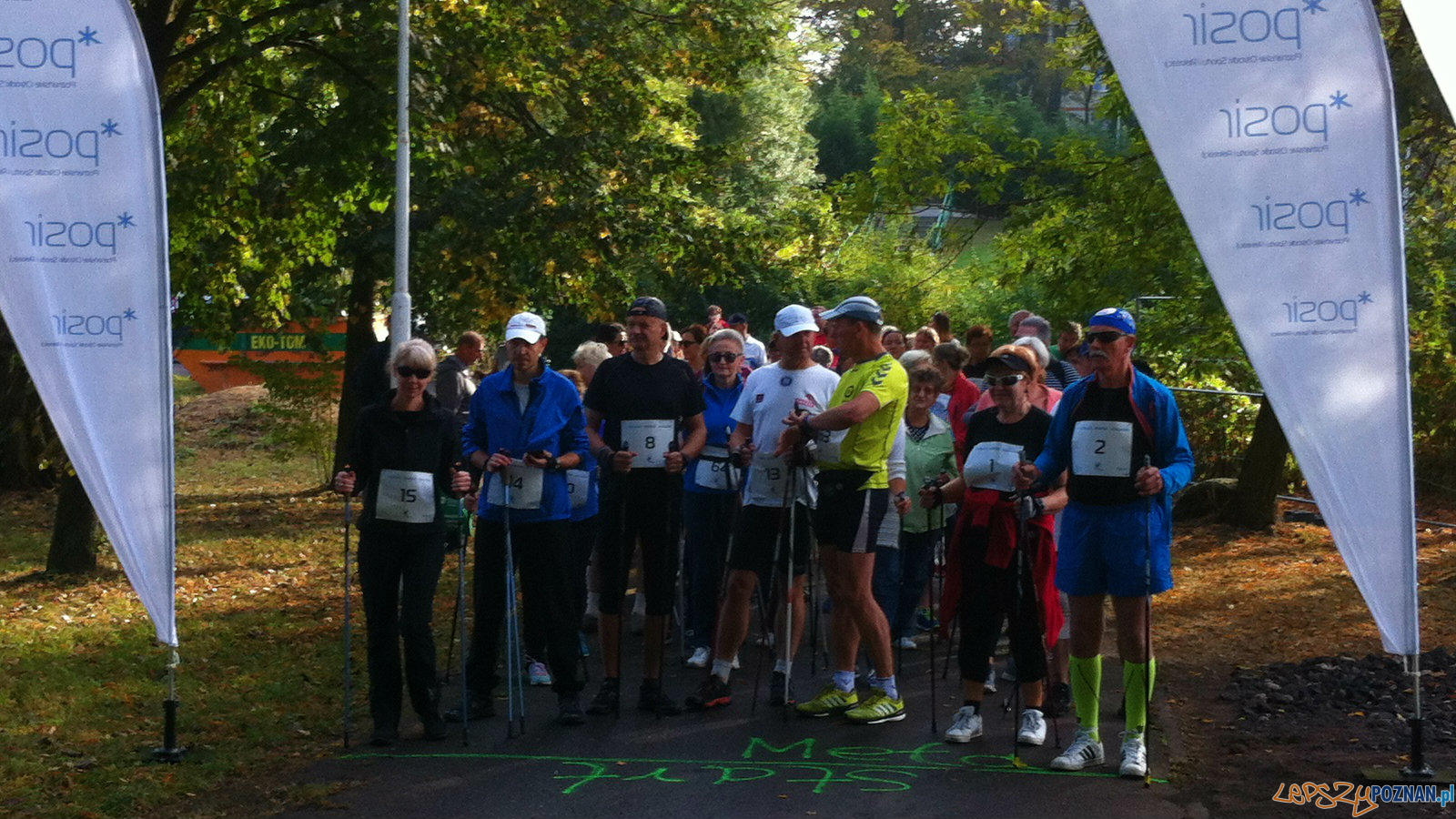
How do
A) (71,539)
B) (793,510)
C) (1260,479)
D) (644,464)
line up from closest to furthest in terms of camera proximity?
(793,510), (644,464), (71,539), (1260,479)

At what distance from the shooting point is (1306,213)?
7.12 metres

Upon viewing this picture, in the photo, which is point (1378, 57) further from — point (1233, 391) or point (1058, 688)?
point (1233, 391)

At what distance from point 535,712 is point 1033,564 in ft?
9.07

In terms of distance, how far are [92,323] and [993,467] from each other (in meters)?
4.22

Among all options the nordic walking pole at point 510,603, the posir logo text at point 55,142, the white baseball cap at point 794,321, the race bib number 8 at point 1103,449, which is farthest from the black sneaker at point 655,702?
the posir logo text at point 55,142

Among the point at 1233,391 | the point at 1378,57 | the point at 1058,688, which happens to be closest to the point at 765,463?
the point at 1058,688

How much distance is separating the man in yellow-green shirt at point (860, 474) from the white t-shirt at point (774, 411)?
0.19 metres

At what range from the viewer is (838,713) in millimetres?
9188

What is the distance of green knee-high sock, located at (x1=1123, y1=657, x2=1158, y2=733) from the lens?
25.4 ft

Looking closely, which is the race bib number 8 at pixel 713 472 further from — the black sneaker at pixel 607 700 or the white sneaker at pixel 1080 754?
the white sneaker at pixel 1080 754

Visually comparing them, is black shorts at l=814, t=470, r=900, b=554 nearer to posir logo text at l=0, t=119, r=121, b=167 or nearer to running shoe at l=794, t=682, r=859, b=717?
running shoe at l=794, t=682, r=859, b=717

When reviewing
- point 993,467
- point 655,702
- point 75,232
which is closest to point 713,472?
point 655,702

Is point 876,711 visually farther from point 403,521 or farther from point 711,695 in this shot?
point 403,521

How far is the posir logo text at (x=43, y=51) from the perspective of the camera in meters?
7.61
